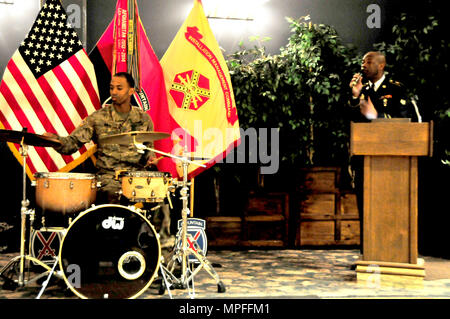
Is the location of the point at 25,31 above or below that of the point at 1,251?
above

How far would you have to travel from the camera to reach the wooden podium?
4027 mm

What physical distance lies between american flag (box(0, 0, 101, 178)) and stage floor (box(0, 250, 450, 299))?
1.37 meters

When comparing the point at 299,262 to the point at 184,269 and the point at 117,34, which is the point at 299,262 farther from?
the point at 117,34

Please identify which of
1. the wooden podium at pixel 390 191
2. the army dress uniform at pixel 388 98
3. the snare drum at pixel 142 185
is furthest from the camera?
the army dress uniform at pixel 388 98

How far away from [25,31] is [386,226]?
15.2 ft

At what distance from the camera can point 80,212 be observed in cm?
370

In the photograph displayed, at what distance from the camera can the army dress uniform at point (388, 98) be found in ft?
14.8

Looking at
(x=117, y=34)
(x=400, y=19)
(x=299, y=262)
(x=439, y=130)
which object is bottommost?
(x=299, y=262)

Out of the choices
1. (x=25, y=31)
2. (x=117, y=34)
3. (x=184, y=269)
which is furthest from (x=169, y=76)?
(x=184, y=269)

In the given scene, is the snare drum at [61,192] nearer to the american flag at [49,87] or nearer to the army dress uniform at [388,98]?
the american flag at [49,87]

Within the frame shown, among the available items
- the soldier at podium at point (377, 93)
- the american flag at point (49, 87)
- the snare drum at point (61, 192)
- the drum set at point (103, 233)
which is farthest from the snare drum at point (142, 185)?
the soldier at podium at point (377, 93)

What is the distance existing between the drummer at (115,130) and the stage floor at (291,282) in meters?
1.10
